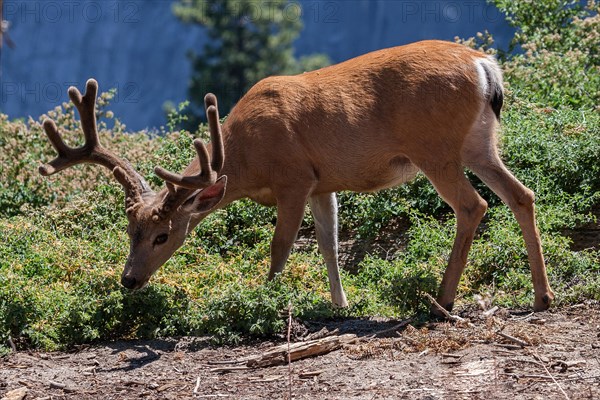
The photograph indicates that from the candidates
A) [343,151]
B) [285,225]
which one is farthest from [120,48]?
[285,225]

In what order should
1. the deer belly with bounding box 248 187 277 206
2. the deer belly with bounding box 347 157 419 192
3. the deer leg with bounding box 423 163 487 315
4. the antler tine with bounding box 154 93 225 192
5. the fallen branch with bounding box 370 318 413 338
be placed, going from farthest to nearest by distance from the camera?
the deer belly with bounding box 248 187 277 206 → the deer belly with bounding box 347 157 419 192 → the deer leg with bounding box 423 163 487 315 → the antler tine with bounding box 154 93 225 192 → the fallen branch with bounding box 370 318 413 338

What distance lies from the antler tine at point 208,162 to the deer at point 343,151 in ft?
0.03

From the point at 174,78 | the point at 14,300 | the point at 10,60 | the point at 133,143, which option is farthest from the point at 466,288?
the point at 10,60

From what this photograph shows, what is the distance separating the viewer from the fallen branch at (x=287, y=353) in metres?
7.13

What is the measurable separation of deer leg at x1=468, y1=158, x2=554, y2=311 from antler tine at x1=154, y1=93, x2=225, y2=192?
2.16 meters

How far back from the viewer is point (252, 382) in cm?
680

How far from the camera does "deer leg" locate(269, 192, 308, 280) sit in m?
8.73

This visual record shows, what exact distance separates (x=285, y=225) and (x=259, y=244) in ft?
6.00

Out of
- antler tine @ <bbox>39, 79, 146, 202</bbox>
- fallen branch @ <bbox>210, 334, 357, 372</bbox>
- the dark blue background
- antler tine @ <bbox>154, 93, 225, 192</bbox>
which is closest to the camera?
fallen branch @ <bbox>210, 334, 357, 372</bbox>

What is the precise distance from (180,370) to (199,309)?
1148mm

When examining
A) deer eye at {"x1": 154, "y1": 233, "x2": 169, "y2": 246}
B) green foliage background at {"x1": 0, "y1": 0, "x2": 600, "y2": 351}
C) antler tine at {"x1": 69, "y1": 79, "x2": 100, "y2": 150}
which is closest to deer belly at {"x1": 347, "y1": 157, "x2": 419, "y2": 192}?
green foliage background at {"x1": 0, "y1": 0, "x2": 600, "y2": 351}

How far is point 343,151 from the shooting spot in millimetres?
8836

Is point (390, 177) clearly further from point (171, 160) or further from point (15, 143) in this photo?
point (15, 143)

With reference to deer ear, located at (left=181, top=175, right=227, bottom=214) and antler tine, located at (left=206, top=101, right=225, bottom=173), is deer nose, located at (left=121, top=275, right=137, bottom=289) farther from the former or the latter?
antler tine, located at (left=206, top=101, right=225, bottom=173)
